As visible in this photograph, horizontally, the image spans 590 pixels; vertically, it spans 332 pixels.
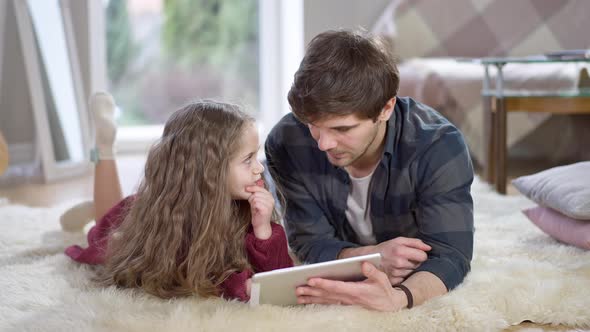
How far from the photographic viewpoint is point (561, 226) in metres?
2.07

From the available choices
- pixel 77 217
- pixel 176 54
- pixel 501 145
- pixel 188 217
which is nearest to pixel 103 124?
pixel 77 217

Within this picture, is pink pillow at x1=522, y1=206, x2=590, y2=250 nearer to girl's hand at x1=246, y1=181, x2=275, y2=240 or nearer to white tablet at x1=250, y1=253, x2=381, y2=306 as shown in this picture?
white tablet at x1=250, y1=253, x2=381, y2=306

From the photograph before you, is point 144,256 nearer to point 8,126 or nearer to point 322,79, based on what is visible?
point 322,79

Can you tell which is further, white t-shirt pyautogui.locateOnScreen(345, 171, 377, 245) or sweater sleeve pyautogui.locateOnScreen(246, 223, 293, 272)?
white t-shirt pyautogui.locateOnScreen(345, 171, 377, 245)

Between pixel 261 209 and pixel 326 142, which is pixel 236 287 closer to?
pixel 261 209

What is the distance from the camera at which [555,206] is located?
6.79ft

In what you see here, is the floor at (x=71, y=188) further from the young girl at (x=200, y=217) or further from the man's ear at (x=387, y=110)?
the man's ear at (x=387, y=110)

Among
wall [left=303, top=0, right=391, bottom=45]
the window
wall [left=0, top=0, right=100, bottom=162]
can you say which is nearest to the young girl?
wall [left=0, top=0, right=100, bottom=162]

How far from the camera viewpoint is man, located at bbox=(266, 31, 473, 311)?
1.59 m

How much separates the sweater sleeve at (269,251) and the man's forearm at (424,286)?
0.29 meters

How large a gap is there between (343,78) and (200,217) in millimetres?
443

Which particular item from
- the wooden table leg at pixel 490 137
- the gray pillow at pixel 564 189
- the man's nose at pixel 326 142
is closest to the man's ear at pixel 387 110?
the man's nose at pixel 326 142

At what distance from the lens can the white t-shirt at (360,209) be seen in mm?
1871

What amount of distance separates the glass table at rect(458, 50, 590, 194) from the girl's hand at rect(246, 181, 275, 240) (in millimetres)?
1376
